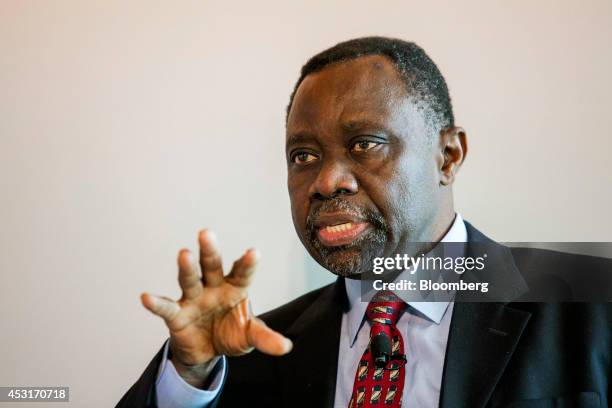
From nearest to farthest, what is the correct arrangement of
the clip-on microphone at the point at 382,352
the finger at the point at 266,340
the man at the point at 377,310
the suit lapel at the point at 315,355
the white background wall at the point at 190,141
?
the finger at the point at 266,340 → the man at the point at 377,310 → the clip-on microphone at the point at 382,352 → the suit lapel at the point at 315,355 → the white background wall at the point at 190,141

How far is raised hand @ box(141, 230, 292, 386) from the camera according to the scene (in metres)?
1.12

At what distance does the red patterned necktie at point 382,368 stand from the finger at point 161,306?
1.54ft

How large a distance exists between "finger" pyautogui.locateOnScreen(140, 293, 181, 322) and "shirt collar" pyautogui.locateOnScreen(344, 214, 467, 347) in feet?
1.76

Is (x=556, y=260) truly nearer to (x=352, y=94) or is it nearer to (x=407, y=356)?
(x=407, y=356)

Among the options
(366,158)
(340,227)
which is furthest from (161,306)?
(366,158)

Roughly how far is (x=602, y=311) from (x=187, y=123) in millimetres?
1257

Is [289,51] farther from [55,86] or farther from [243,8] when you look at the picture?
[55,86]

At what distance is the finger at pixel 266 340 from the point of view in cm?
107

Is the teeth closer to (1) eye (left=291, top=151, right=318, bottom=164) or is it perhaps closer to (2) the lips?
(2) the lips

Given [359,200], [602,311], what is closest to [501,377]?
[602,311]

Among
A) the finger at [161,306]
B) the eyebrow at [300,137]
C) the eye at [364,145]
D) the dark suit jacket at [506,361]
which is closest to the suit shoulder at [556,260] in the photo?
the dark suit jacket at [506,361]

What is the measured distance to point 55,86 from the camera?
1981 millimetres

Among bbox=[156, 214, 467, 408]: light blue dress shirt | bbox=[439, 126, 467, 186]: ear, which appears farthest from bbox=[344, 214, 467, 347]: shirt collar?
bbox=[439, 126, 467, 186]: ear

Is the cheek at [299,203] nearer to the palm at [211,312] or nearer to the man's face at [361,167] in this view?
the man's face at [361,167]
